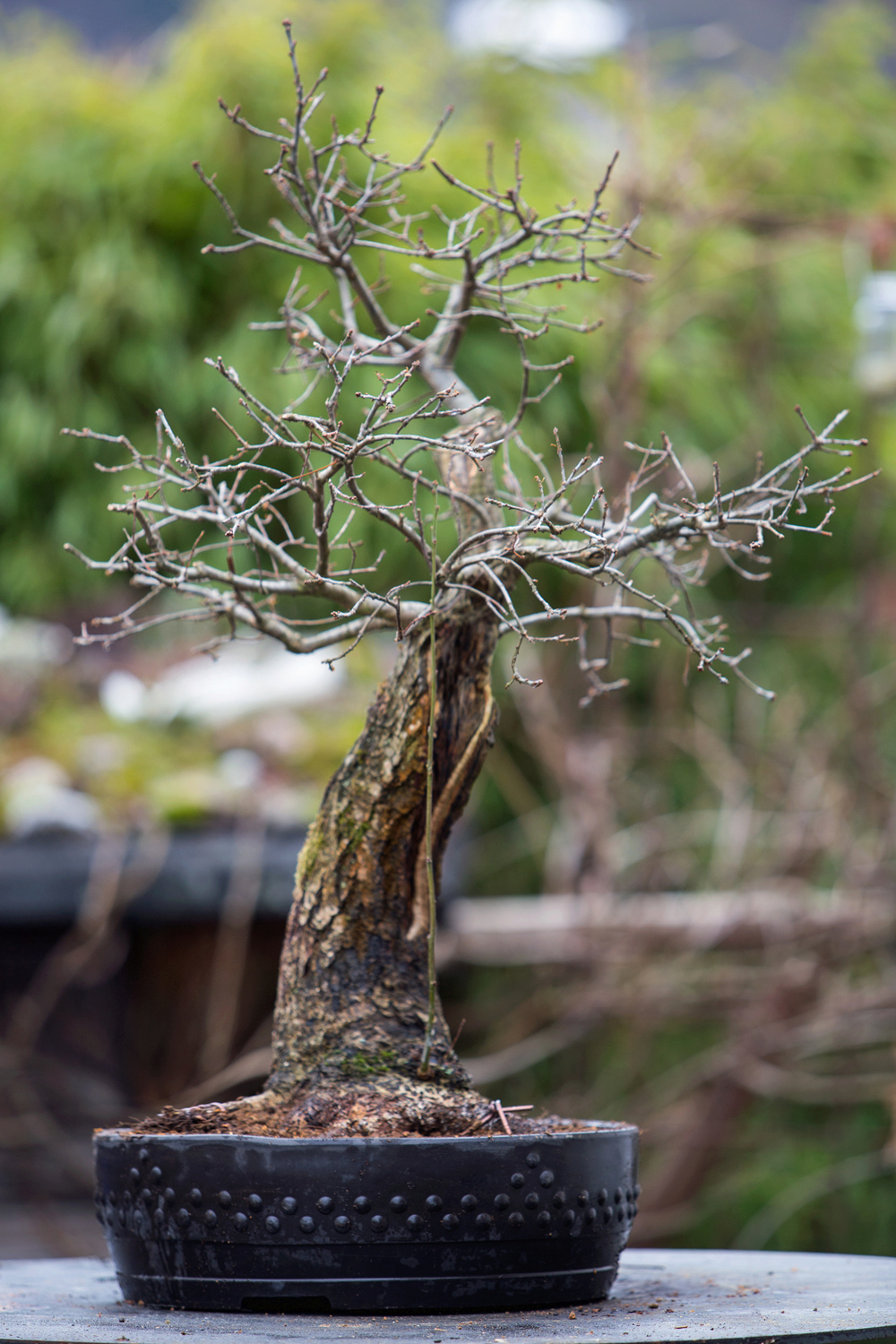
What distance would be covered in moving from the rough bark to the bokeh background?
1159 mm

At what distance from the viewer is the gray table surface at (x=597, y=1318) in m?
0.69

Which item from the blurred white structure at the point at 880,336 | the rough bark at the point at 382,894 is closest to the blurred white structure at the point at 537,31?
the blurred white structure at the point at 880,336

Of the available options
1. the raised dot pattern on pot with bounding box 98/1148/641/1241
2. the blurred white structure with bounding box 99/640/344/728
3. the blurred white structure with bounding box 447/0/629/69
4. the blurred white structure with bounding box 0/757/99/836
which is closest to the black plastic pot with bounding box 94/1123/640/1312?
the raised dot pattern on pot with bounding box 98/1148/641/1241

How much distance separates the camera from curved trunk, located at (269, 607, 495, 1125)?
0.93 meters

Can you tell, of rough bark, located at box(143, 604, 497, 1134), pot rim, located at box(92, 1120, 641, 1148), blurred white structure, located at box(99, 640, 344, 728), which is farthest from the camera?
blurred white structure, located at box(99, 640, 344, 728)

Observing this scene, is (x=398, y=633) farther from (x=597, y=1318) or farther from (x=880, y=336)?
(x=880, y=336)

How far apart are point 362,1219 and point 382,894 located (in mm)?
246

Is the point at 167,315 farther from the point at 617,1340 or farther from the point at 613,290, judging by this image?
the point at 617,1340

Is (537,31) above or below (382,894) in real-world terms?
above

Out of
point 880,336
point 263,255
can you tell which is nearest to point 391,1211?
point 880,336

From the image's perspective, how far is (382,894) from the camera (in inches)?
37.8

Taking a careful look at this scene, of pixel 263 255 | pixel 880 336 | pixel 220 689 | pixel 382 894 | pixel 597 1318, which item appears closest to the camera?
pixel 597 1318

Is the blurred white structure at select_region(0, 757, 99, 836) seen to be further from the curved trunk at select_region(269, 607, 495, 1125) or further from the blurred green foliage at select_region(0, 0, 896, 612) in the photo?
the curved trunk at select_region(269, 607, 495, 1125)

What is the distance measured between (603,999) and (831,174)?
93.7 inches
